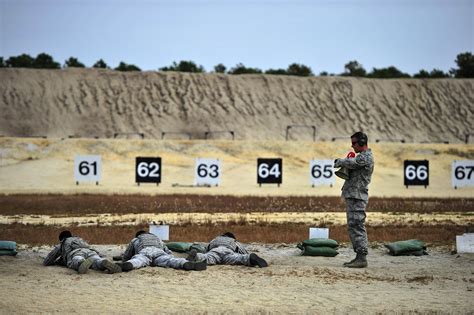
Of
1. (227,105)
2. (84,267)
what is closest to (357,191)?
(84,267)

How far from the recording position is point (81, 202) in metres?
31.5

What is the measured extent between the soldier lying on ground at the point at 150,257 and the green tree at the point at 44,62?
255 feet

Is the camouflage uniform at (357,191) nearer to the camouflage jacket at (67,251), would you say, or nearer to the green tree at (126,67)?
the camouflage jacket at (67,251)

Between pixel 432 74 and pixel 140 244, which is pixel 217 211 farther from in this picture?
pixel 432 74

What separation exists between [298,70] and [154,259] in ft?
281

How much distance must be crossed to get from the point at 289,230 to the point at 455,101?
63320 millimetres

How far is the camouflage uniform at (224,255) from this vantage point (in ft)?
47.4

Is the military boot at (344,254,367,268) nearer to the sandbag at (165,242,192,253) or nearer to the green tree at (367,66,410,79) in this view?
the sandbag at (165,242,192,253)

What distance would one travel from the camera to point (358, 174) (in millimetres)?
13969

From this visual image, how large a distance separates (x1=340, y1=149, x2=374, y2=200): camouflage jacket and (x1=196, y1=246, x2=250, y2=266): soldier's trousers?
195 centimetres

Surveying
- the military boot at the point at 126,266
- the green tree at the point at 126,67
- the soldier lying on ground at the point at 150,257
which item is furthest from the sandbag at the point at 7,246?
the green tree at the point at 126,67

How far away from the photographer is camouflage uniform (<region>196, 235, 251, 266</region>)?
14445 millimetres

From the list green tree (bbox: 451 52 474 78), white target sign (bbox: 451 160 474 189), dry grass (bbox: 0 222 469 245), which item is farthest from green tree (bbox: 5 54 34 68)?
dry grass (bbox: 0 222 469 245)

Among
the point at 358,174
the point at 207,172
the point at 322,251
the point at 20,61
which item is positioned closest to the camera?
the point at 358,174
